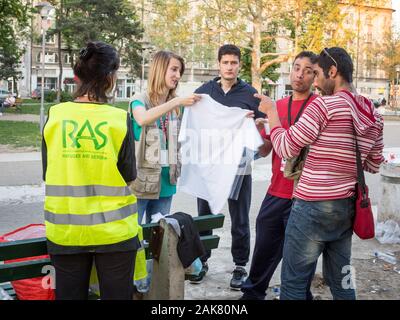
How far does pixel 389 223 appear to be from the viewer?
6.26m

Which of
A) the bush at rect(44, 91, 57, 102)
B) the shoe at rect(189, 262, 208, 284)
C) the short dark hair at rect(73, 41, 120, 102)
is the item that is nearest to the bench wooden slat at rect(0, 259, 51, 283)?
the short dark hair at rect(73, 41, 120, 102)

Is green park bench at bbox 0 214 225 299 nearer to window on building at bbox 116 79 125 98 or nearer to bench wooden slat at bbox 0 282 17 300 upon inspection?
bench wooden slat at bbox 0 282 17 300

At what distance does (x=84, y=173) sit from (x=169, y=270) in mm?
995

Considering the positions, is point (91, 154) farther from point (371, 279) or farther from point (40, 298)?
point (371, 279)

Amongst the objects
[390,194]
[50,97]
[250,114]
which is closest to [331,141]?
[250,114]

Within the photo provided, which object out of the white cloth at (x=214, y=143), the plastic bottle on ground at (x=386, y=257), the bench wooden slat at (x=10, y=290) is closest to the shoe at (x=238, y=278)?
the white cloth at (x=214, y=143)

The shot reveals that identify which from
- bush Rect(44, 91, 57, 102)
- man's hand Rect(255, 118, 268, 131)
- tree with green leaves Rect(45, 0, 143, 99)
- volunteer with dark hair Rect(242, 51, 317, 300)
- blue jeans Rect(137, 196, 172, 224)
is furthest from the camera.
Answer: bush Rect(44, 91, 57, 102)

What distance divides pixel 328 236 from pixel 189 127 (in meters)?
1.55

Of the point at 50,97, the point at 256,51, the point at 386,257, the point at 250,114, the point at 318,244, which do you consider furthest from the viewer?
the point at 50,97

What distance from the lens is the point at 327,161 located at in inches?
115

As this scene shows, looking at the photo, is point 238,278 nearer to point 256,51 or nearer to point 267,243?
point 267,243

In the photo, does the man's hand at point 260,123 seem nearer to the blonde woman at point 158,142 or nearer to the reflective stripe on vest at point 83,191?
the blonde woman at point 158,142

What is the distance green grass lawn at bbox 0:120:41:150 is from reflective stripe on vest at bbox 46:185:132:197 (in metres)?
13.4

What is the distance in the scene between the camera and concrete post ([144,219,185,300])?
3.08 metres
